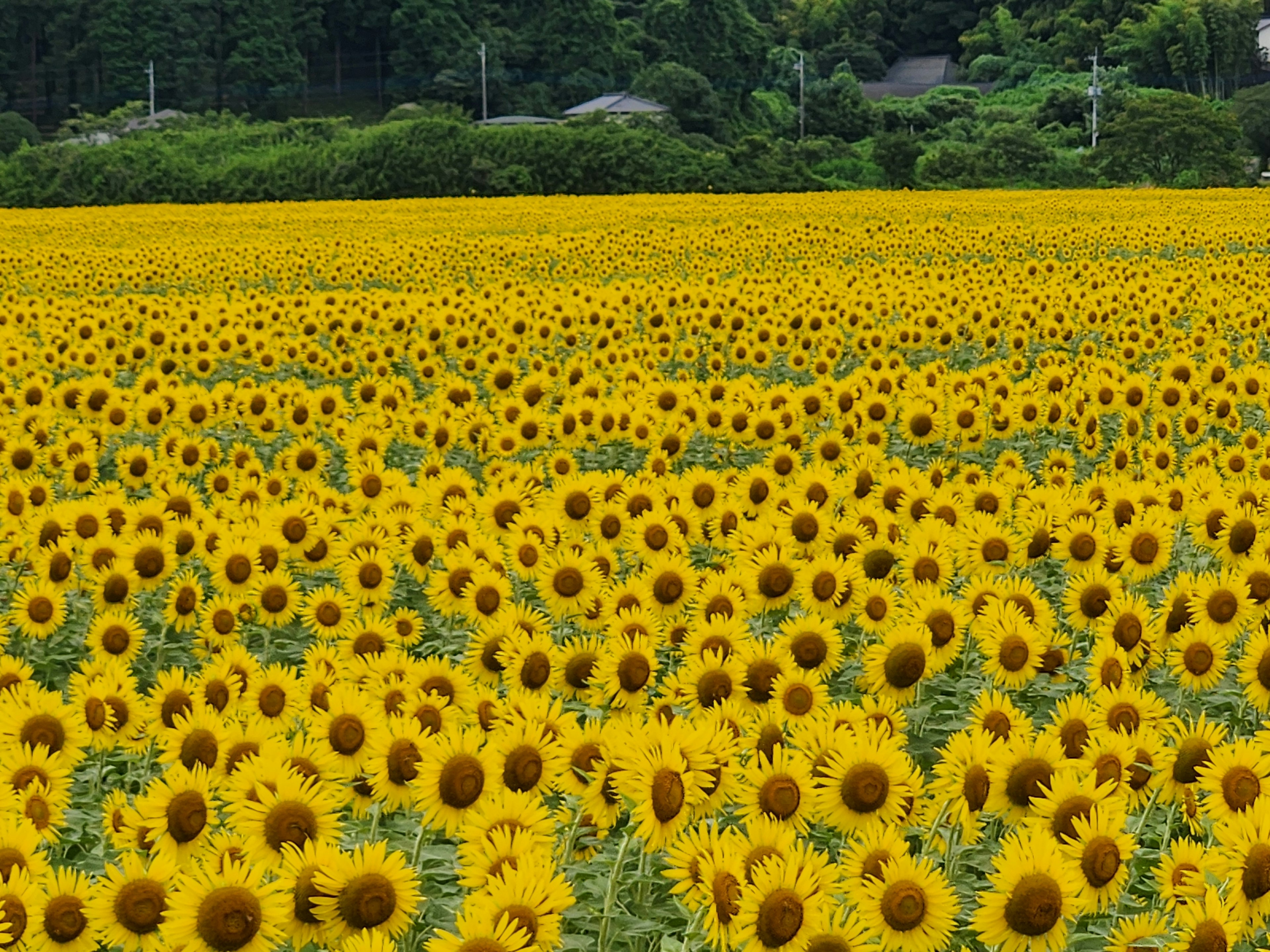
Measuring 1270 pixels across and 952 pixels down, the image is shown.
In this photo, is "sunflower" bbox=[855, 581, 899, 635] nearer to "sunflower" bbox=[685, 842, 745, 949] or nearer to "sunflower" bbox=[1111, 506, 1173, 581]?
"sunflower" bbox=[1111, 506, 1173, 581]

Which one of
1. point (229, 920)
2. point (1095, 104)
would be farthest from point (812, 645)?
point (1095, 104)

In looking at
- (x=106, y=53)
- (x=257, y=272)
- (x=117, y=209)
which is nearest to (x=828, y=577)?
(x=257, y=272)

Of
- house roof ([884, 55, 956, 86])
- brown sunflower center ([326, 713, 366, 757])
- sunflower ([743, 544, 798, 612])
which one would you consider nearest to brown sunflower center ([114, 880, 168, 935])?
brown sunflower center ([326, 713, 366, 757])

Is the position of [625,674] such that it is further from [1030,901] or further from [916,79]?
[916,79]

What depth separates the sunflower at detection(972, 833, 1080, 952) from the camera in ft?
8.78

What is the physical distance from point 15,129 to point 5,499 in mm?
71499

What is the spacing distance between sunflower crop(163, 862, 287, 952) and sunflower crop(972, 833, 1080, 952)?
132cm

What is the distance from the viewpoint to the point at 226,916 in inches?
99.3

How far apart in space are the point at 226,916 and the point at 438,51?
93133 millimetres

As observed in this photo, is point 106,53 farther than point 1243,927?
Yes

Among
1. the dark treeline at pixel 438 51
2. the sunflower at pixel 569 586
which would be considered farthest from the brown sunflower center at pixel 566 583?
the dark treeline at pixel 438 51

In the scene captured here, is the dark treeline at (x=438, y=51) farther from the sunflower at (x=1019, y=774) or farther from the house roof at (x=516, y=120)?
the sunflower at (x=1019, y=774)

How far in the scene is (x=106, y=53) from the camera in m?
86.3

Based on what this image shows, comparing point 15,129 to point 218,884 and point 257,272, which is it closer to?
point 257,272
